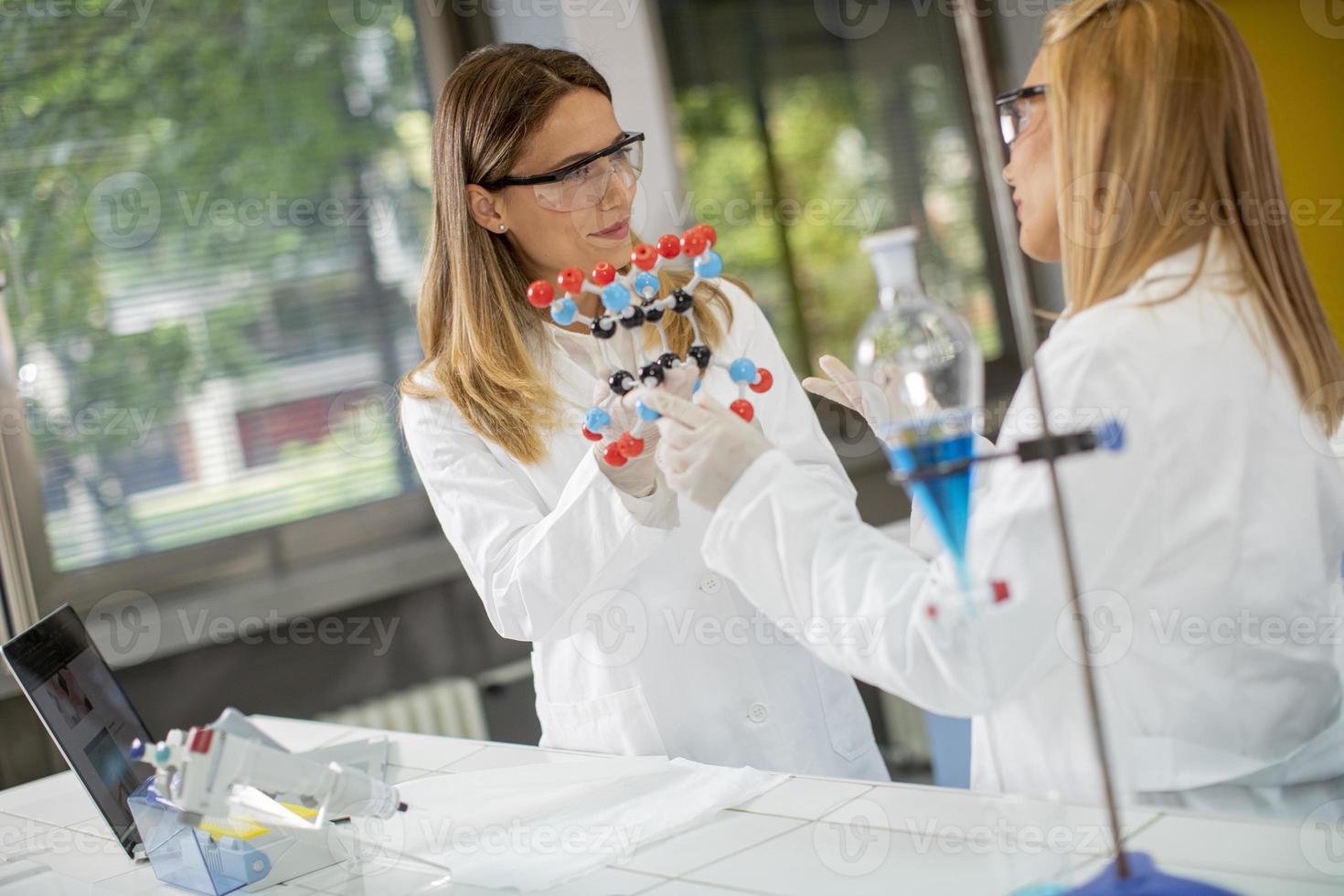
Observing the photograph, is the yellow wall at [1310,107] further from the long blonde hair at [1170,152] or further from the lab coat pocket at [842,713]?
the long blonde hair at [1170,152]

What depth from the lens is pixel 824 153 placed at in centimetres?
423

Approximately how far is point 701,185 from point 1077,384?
10.7ft

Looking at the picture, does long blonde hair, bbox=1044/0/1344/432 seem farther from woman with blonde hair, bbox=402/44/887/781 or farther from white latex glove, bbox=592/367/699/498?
woman with blonde hair, bbox=402/44/887/781

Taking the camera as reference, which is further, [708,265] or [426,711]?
[426,711]

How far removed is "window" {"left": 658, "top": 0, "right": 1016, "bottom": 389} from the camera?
13.4 feet

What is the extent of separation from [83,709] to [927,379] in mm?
1166

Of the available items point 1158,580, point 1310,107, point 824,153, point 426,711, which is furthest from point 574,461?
point 824,153

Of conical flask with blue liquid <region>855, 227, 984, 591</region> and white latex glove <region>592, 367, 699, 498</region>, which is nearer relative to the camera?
conical flask with blue liquid <region>855, 227, 984, 591</region>

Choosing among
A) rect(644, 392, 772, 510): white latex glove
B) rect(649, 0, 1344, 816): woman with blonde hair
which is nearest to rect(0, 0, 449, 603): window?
rect(644, 392, 772, 510): white latex glove

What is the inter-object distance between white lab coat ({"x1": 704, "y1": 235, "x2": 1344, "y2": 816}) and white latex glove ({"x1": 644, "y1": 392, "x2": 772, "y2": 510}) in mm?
112

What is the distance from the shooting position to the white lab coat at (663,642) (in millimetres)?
1667

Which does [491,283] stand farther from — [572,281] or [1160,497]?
[1160,497]

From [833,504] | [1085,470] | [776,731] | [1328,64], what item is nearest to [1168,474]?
[1085,470]

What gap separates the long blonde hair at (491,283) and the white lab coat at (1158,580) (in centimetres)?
76
